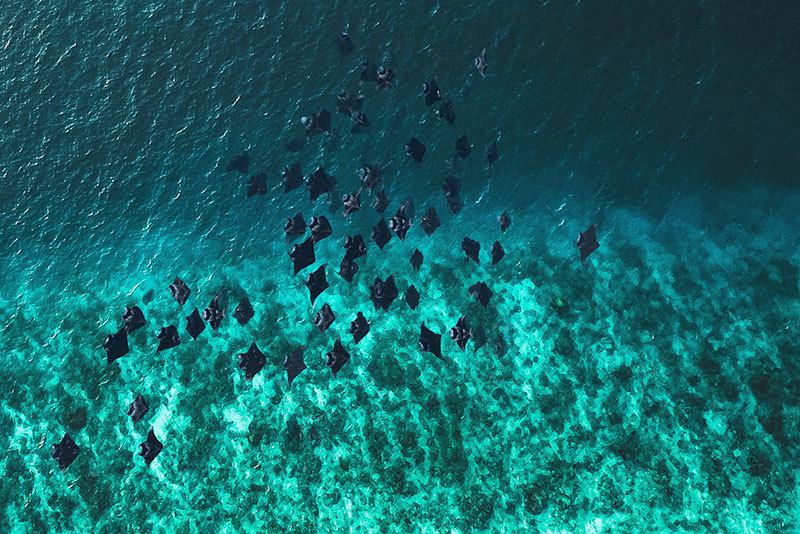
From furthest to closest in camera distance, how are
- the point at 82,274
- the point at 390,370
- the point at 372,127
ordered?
the point at 372,127
the point at 82,274
the point at 390,370

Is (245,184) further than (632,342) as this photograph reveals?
Yes

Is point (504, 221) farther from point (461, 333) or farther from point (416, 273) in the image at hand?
point (461, 333)

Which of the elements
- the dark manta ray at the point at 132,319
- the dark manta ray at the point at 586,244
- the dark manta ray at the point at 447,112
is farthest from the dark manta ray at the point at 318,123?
the dark manta ray at the point at 586,244

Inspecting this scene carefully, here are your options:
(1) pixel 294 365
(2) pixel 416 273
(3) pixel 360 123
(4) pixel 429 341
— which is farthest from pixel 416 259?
(3) pixel 360 123

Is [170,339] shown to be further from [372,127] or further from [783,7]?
[783,7]

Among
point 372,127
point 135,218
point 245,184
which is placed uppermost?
point 372,127

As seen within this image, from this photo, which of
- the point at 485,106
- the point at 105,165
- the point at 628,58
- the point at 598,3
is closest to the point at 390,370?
the point at 485,106
